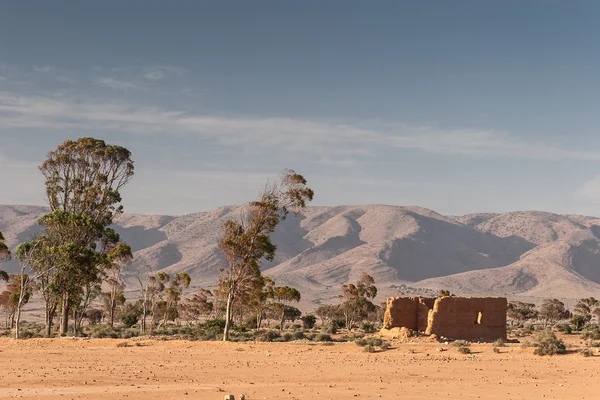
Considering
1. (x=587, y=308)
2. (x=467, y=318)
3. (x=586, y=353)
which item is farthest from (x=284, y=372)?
(x=587, y=308)

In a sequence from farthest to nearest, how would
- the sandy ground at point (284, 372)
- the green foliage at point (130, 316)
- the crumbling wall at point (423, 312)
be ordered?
the green foliage at point (130, 316) → the crumbling wall at point (423, 312) → the sandy ground at point (284, 372)

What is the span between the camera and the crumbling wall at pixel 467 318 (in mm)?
37469

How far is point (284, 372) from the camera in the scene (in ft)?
75.9

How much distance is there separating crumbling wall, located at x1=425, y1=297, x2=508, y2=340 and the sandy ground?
5.09m

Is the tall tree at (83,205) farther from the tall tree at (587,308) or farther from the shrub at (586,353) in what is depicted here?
the tall tree at (587,308)

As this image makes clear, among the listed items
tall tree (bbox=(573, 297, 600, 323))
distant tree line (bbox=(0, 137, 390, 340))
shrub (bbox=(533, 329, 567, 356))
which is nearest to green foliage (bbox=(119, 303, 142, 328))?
distant tree line (bbox=(0, 137, 390, 340))

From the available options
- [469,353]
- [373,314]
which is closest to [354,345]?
[469,353]

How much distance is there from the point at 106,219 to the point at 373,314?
43.6m

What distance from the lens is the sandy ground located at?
18.8 meters

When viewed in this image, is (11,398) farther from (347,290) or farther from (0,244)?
(347,290)

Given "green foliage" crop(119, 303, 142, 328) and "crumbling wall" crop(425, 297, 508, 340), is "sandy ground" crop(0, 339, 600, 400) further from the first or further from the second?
"green foliage" crop(119, 303, 142, 328)

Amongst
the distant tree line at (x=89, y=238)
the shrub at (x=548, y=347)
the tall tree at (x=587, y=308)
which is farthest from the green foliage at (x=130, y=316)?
the tall tree at (x=587, y=308)

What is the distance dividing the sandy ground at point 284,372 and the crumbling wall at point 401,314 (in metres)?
6.83

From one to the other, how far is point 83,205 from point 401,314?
2206 cm
